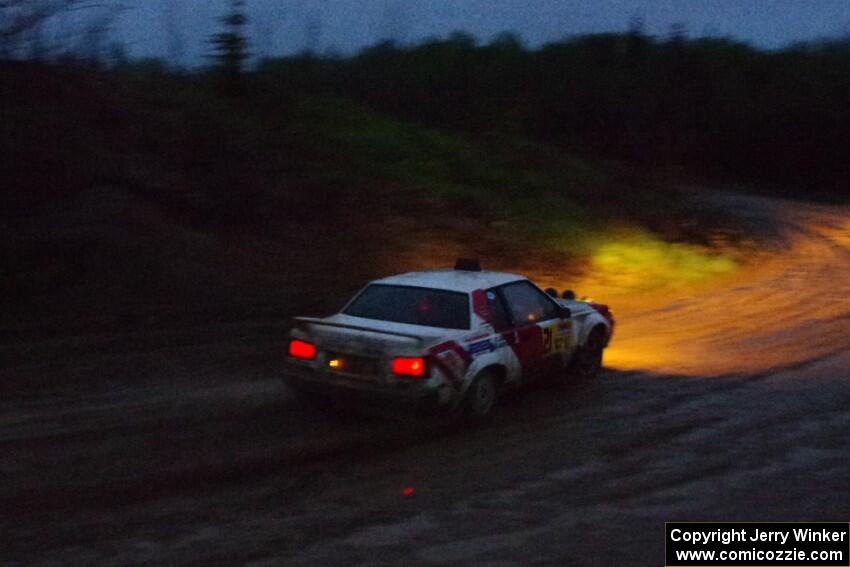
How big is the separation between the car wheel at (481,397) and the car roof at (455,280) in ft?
2.90

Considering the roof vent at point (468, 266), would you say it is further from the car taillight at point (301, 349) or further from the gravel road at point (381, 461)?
the car taillight at point (301, 349)

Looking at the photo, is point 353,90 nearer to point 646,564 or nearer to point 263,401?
point 263,401

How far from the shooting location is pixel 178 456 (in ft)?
27.8

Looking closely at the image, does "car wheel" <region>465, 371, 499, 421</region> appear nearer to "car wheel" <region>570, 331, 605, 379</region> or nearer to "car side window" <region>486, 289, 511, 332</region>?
"car side window" <region>486, 289, 511, 332</region>

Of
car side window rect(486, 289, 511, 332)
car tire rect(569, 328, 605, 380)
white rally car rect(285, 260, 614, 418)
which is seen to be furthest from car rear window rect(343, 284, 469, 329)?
car tire rect(569, 328, 605, 380)

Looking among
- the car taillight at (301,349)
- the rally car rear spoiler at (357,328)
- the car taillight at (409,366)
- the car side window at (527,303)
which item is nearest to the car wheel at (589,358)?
the car side window at (527,303)

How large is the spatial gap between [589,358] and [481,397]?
2518mm

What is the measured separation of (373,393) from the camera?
9117mm

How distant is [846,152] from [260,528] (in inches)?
1874

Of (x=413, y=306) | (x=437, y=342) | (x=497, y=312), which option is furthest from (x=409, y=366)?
(x=497, y=312)

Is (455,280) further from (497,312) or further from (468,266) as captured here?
(468,266)

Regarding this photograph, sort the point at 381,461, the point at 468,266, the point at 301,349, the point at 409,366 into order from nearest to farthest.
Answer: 1. the point at 381,461
2. the point at 409,366
3. the point at 301,349
4. the point at 468,266

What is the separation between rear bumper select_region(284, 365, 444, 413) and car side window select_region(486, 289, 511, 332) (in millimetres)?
1235

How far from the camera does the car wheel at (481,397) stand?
9.56 meters
